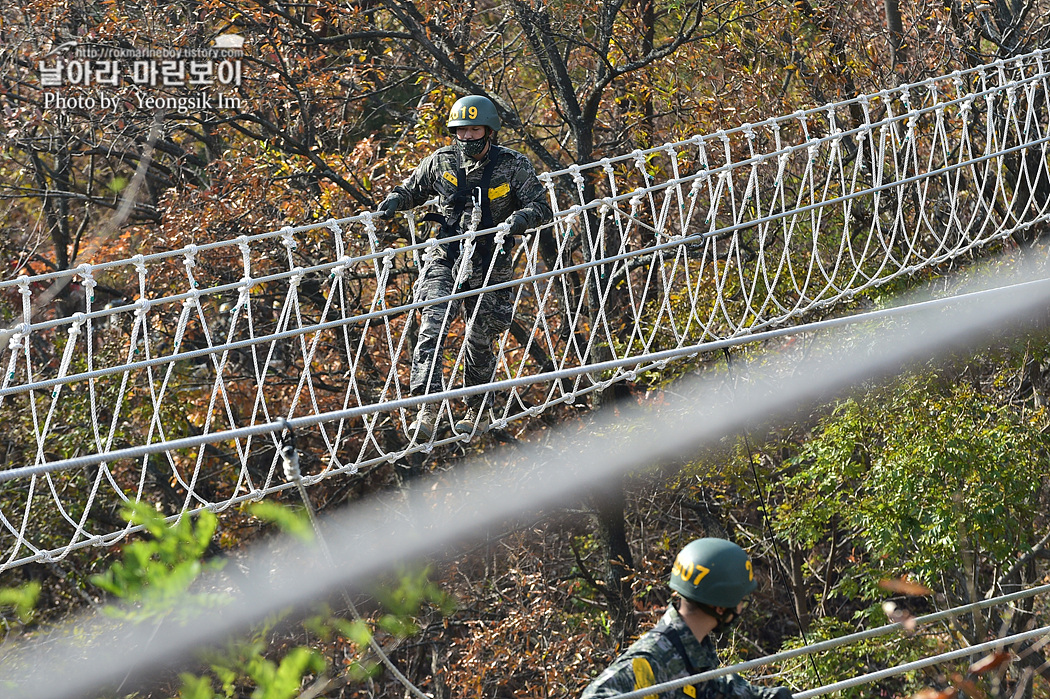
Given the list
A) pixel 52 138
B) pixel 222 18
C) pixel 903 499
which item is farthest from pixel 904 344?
pixel 52 138

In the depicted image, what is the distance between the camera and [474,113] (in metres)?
5.09

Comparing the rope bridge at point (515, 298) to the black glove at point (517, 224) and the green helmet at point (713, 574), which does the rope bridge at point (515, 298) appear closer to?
the black glove at point (517, 224)

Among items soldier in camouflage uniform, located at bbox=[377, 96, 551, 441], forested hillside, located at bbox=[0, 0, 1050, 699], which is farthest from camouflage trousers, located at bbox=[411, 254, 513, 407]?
forested hillside, located at bbox=[0, 0, 1050, 699]

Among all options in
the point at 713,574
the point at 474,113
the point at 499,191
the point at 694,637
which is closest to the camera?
the point at 694,637

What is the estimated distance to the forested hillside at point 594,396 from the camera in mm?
7973

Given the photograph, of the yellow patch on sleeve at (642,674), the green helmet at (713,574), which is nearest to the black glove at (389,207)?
the green helmet at (713,574)

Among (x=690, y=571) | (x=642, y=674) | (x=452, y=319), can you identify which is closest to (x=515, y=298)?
(x=452, y=319)

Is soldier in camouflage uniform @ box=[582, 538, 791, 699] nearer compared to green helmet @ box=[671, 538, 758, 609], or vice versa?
soldier in camouflage uniform @ box=[582, 538, 791, 699]

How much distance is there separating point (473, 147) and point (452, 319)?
77cm

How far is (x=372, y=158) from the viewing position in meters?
9.29

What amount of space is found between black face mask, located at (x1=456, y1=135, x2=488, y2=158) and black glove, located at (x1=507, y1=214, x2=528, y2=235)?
38 centimetres

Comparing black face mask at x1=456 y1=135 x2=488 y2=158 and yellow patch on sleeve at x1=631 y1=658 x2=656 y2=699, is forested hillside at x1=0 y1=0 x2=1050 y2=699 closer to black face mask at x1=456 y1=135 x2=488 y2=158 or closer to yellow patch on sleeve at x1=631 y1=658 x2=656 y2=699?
black face mask at x1=456 y1=135 x2=488 y2=158

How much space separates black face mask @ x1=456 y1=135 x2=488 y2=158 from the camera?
5137mm

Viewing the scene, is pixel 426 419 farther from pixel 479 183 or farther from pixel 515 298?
pixel 515 298
